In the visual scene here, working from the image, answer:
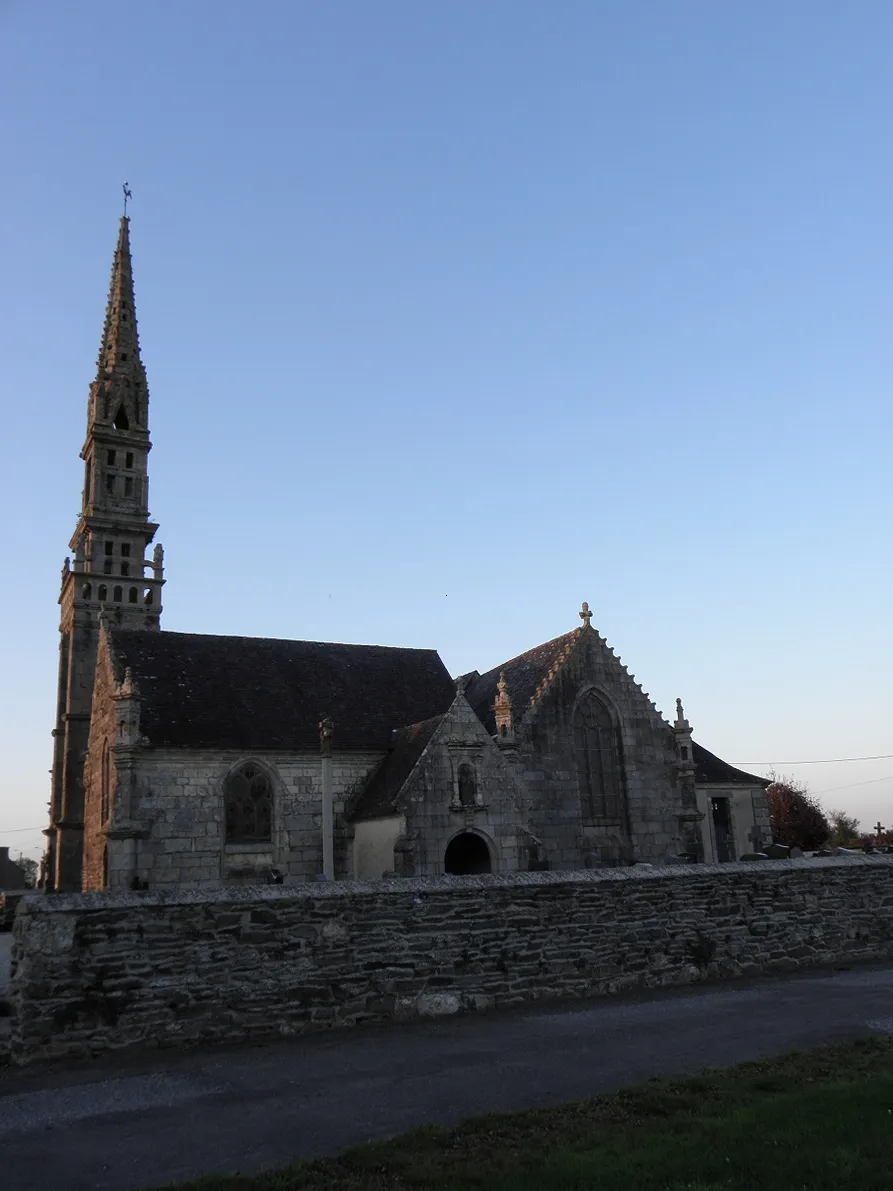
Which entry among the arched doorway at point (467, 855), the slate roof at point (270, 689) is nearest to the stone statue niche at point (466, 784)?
the arched doorway at point (467, 855)

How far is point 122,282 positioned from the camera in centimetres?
4828

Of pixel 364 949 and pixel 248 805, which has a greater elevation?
pixel 248 805

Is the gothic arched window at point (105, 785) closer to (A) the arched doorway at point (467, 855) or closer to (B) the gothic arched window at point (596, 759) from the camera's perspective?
(A) the arched doorway at point (467, 855)

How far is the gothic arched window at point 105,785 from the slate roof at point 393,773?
663 centimetres

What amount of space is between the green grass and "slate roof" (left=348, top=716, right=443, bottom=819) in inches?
580

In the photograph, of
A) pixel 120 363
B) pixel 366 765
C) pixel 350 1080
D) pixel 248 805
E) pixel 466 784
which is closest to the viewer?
pixel 350 1080

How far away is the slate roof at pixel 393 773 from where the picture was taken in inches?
911

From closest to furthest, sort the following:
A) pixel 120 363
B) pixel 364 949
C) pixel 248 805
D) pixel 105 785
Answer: pixel 364 949, pixel 248 805, pixel 105 785, pixel 120 363

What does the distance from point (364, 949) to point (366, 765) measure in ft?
48.3

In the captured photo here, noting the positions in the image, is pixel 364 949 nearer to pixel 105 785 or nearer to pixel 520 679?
A: pixel 105 785

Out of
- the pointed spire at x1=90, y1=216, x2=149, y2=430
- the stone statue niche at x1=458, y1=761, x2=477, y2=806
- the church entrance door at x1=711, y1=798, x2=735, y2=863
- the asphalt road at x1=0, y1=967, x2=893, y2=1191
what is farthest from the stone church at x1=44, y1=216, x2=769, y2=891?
the pointed spire at x1=90, y1=216, x2=149, y2=430

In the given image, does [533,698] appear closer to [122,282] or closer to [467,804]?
[467,804]

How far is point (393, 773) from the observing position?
80.1 ft

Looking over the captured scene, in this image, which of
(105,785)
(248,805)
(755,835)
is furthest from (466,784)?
(755,835)
